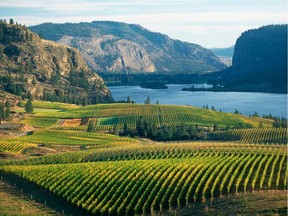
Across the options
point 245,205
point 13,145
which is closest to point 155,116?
point 13,145

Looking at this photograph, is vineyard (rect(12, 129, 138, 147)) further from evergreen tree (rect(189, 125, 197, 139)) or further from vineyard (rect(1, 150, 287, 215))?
vineyard (rect(1, 150, 287, 215))

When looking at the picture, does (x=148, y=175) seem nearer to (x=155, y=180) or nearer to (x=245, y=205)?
(x=155, y=180)

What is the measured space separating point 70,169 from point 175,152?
Answer: 17.1 m

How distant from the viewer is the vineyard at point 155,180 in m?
46.7

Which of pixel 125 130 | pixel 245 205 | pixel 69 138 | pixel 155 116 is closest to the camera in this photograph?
pixel 245 205

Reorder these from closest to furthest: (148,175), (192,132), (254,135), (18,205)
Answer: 1. (18,205)
2. (148,175)
3. (254,135)
4. (192,132)

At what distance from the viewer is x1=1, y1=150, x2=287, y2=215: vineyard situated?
46.7 m

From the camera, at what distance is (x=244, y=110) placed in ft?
655

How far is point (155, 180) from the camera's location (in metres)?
52.8

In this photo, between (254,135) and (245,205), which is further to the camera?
(254,135)

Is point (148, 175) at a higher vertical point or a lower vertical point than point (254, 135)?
higher

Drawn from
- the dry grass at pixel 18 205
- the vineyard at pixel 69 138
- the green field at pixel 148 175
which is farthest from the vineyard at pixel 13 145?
the dry grass at pixel 18 205

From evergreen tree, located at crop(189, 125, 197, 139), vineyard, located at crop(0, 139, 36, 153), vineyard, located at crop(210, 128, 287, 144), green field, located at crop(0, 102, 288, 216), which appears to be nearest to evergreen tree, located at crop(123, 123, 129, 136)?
evergreen tree, located at crop(189, 125, 197, 139)

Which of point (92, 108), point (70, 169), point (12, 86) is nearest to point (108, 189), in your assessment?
point (70, 169)
